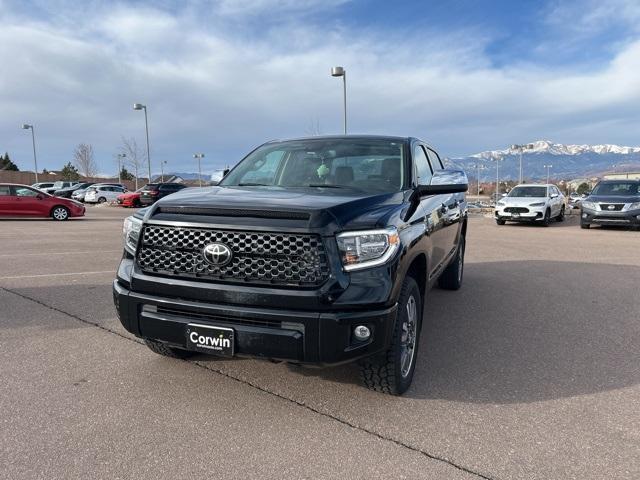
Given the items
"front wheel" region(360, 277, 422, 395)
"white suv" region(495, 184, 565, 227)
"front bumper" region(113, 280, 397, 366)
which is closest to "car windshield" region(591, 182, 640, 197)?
"white suv" region(495, 184, 565, 227)

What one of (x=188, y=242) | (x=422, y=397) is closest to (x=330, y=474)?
(x=422, y=397)

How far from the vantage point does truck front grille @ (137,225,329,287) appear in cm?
280

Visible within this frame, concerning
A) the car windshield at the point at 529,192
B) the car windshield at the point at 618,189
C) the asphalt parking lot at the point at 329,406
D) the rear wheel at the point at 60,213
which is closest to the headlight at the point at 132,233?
the asphalt parking lot at the point at 329,406

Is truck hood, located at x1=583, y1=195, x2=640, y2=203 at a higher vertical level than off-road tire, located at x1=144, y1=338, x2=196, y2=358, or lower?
higher

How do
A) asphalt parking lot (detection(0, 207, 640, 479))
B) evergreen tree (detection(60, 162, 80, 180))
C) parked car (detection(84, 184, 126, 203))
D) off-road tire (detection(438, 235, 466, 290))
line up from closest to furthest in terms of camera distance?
asphalt parking lot (detection(0, 207, 640, 479)), off-road tire (detection(438, 235, 466, 290)), parked car (detection(84, 184, 126, 203)), evergreen tree (detection(60, 162, 80, 180))

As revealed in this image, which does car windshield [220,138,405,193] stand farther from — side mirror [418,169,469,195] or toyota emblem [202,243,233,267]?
toyota emblem [202,243,233,267]

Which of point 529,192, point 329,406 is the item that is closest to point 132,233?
point 329,406

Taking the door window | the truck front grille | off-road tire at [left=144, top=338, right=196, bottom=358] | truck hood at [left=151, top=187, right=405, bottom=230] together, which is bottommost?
off-road tire at [left=144, top=338, right=196, bottom=358]

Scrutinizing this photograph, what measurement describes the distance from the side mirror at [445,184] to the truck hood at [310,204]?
335 mm

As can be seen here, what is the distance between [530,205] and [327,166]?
1516cm

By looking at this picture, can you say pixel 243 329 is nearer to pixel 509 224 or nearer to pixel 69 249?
pixel 69 249

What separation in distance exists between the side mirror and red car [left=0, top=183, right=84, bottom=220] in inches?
736

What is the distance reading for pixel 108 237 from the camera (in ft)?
43.4

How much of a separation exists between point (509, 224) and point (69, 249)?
1524 centimetres
